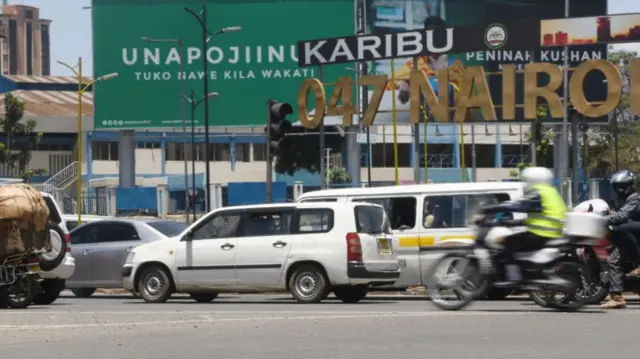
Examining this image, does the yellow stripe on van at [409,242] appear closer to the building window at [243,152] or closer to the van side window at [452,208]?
the van side window at [452,208]

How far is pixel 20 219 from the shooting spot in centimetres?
1920

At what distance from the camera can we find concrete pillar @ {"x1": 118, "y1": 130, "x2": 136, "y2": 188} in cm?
7369

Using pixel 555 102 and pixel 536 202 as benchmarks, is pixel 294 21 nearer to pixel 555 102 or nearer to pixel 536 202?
pixel 555 102

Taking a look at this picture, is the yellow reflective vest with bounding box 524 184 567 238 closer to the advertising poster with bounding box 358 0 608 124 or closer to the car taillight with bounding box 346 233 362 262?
the car taillight with bounding box 346 233 362 262

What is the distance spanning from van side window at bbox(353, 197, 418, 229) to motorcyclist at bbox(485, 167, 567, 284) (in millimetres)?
6079

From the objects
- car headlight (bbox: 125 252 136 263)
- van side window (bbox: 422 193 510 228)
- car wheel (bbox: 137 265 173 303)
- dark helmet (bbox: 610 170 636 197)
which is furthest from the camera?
car headlight (bbox: 125 252 136 263)

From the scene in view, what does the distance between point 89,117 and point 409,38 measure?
1986 inches

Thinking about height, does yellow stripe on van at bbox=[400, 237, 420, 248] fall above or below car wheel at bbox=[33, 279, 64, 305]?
above

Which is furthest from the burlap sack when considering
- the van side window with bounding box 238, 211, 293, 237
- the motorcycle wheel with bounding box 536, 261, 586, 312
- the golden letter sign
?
the golden letter sign

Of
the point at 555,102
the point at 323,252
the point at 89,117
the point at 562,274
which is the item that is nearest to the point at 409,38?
the point at 555,102

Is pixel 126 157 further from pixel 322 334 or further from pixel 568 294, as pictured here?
pixel 322 334

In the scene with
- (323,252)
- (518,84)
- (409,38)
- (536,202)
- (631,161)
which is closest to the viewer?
(536,202)

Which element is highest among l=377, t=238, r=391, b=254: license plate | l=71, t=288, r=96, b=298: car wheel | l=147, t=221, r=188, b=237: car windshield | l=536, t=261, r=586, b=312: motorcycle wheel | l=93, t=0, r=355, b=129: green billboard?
l=93, t=0, r=355, b=129: green billboard

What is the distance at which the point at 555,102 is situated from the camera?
40.3 m
